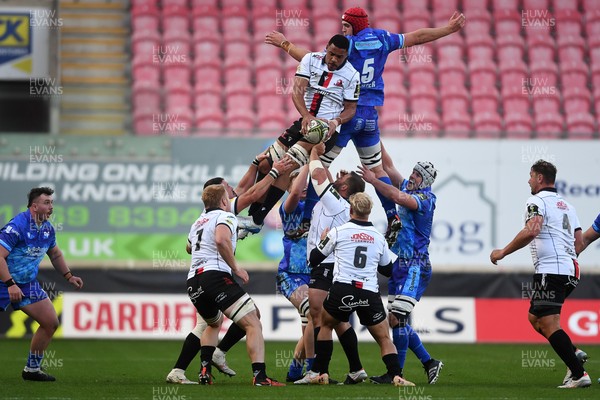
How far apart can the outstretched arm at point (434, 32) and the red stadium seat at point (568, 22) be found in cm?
1175

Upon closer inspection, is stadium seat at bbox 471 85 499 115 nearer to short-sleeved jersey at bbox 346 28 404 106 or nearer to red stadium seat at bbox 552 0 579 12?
red stadium seat at bbox 552 0 579 12

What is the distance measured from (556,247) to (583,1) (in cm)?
1389

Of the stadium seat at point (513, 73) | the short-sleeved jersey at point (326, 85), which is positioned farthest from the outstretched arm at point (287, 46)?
the stadium seat at point (513, 73)

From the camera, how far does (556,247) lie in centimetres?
1122

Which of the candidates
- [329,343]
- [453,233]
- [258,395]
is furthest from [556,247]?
[453,233]

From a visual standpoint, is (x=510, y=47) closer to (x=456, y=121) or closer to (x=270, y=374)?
(x=456, y=121)

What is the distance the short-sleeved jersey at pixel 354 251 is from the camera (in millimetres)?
10766

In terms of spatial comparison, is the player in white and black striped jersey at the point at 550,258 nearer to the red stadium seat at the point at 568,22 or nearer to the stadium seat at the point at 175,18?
the stadium seat at the point at 175,18

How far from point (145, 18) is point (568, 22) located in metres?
8.96

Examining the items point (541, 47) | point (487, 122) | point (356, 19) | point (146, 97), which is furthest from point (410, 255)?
point (541, 47)

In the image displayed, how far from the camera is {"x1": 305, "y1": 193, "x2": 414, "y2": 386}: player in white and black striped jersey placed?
1076cm

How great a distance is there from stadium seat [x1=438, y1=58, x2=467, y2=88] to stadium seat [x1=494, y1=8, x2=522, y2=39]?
136 cm

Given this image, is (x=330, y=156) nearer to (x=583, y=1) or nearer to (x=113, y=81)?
(x=113, y=81)

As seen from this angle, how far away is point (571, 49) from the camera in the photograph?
74.7ft
